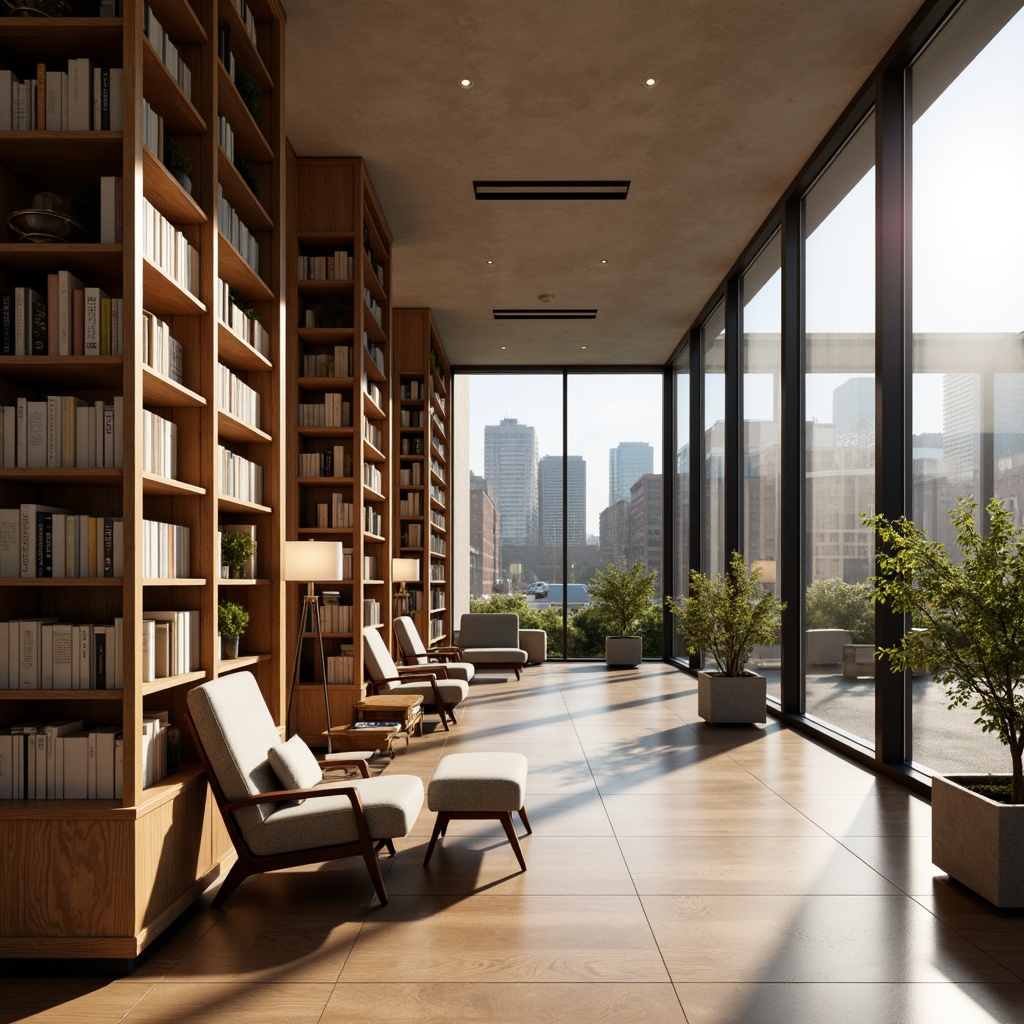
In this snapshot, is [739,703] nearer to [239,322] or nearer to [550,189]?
[550,189]

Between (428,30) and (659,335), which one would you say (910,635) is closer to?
(428,30)

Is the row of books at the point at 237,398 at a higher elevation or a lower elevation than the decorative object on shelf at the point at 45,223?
lower

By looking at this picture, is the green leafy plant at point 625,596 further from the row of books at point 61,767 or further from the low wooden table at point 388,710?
the row of books at point 61,767

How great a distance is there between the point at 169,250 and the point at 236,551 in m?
1.62

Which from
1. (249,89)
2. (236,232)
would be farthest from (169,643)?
(249,89)

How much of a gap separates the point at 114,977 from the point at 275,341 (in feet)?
11.5

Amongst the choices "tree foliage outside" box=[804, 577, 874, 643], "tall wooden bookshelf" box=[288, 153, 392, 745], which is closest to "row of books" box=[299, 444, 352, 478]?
"tall wooden bookshelf" box=[288, 153, 392, 745]

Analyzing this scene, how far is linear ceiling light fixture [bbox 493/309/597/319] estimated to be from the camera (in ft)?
40.1

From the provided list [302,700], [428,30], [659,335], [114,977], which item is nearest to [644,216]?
[428,30]

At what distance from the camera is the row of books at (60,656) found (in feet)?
11.3

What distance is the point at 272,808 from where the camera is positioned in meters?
4.07

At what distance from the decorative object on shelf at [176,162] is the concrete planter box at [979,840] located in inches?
172

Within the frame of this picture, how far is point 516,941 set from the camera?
3.57 m

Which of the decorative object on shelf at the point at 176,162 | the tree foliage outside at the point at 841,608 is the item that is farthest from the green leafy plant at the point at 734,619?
the decorative object on shelf at the point at 176,162
